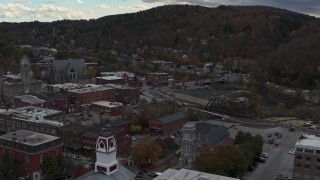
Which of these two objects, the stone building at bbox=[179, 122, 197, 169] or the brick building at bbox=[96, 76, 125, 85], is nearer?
the stone building at bbox=[179, 122, 197, 169]

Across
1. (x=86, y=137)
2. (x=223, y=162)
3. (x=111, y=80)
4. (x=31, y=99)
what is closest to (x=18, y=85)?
(x=31, y=99)

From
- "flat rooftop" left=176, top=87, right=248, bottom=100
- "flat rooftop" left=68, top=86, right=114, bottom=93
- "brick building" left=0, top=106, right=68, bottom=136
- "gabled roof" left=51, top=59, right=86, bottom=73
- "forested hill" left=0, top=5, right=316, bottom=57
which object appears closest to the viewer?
"brick building" left=0, top=106, right=68, bottom=136

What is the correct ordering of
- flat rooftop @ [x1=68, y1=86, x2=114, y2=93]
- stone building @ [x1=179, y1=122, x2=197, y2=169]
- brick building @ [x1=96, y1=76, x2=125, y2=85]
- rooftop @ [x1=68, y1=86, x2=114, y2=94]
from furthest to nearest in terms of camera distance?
brick building @ [x1=96, y1=76, x2=125, y2=85], flat rooftop @ [x1=68, y1=86, x2=114, y2=93], rooftop @ [x1=68, y1=86, x2=114, y2=94], stone building @ [x1=179, y1=122, x2=197, y2=169]

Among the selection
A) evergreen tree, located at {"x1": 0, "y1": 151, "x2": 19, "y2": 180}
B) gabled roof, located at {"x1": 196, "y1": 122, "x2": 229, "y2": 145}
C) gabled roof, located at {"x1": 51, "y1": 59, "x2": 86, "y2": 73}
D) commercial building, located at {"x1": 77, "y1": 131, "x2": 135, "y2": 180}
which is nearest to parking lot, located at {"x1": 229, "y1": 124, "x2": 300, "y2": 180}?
gabled roof, located at {"x1": 196, "y1": 122, "x2": 229, "y2": 145}

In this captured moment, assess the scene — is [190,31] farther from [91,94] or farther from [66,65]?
[91,94]

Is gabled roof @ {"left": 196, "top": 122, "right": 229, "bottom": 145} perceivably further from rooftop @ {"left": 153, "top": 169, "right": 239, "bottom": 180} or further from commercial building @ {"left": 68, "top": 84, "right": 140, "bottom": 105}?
commercial building @ {"left": 68, "top": 84, "right": 140, "bottom": 105}

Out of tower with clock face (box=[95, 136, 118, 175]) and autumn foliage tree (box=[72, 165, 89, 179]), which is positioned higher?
tower with clock face (box=[95, 136, 118, 175])
